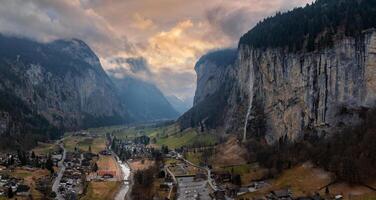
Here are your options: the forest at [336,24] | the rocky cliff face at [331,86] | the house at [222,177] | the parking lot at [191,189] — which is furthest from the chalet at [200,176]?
the forest at [336,24]

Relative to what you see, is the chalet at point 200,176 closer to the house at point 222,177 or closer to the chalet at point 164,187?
the house at point 222,177

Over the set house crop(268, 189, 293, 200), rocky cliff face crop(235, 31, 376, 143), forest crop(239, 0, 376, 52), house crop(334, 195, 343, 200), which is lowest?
house crop(268, 189, 293, 200)

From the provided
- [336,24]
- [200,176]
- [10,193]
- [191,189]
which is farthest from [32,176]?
[336,24]

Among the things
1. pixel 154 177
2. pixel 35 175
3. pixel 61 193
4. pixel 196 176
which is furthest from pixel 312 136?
pixel 35 175

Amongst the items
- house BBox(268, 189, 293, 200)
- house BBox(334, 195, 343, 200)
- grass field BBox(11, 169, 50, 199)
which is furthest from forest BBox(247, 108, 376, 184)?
grass field BBox(11, 169, 50, 199)

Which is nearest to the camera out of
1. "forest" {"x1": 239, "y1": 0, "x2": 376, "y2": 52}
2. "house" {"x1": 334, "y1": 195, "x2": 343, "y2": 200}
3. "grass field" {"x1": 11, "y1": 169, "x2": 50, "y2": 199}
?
"house" {"x1": 334, "y1": 195, "x2": 343, "y2": 200}

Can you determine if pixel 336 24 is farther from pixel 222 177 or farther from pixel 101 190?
pixel 101 190

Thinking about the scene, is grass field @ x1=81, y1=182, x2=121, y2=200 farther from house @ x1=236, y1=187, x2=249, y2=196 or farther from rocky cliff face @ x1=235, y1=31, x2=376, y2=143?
rocky cliff face @ x1=235, y1=31, x2=376, y2=143
